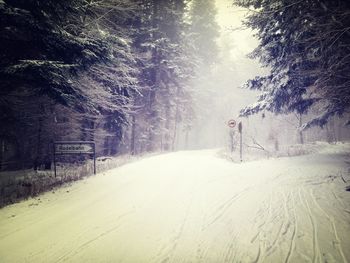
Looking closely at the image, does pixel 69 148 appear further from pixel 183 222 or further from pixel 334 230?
pixel 334 230

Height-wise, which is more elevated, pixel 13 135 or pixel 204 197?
pixel 13 135

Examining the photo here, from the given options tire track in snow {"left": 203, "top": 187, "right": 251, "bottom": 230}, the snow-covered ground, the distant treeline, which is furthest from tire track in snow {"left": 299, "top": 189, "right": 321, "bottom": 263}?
the distant treeline

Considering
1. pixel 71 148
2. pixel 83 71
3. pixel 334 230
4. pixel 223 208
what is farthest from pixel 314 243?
pixel 71 148

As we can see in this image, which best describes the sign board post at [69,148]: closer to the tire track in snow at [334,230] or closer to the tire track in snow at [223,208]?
the tire track in snow at [223,208]

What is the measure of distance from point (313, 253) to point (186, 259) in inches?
87.0

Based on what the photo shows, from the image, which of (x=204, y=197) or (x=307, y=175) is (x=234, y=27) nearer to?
(x=204, y=197)

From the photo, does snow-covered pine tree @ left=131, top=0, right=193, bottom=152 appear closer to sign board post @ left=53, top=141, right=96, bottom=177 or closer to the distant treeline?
the distant treeline

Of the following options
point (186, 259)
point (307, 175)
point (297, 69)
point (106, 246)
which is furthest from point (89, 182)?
point (297, 69)

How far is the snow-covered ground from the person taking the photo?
4.59 meters

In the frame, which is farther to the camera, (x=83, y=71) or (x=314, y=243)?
(x=83, y=71)

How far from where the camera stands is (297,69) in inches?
484

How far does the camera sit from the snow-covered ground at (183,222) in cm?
459

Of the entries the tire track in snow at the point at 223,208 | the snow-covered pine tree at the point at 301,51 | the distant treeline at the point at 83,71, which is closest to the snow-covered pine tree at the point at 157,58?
the distant treeline at the point at 83,71

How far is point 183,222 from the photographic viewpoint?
5.95 meters
